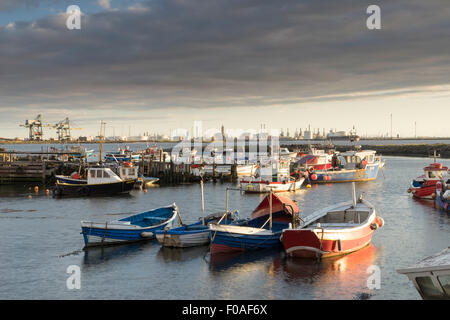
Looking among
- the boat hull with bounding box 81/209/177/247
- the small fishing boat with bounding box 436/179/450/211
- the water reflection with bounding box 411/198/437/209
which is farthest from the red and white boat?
the boat hull with bounding box 81/209/177/247

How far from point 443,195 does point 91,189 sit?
33784mm

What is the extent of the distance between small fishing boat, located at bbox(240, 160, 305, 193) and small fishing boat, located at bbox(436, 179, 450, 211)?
1687 centimetres

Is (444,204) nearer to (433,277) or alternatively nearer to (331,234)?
(331,234)

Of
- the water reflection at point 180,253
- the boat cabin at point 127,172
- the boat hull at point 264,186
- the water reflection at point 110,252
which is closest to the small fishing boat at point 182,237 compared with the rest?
the water reflection at point 180,253

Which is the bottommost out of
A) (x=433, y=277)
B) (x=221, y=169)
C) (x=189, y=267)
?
(x=189, y=267)

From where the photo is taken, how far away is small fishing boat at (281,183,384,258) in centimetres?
2289

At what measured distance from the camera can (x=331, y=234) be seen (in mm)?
23188

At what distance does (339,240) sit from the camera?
23484 millimetres

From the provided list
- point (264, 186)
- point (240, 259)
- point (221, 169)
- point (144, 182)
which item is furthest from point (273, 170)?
point (240, 259)

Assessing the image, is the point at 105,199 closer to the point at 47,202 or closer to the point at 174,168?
the point at 47,202

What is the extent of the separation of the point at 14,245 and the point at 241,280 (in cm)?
1497

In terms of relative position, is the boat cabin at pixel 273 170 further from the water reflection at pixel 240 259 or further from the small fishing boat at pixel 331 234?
the water reflection at pixel 240 259

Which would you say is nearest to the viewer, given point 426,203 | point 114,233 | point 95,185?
point 114,233

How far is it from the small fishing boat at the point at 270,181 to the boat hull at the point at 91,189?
12.9 meters
